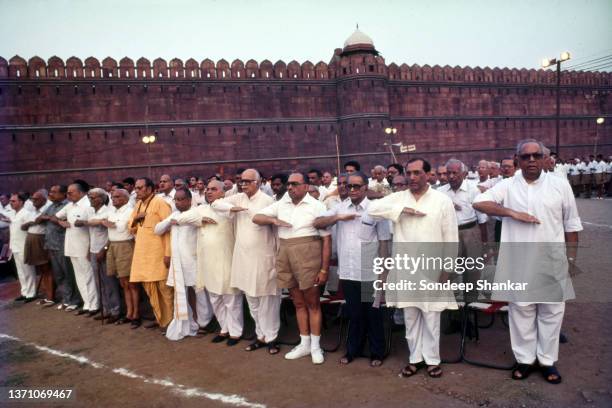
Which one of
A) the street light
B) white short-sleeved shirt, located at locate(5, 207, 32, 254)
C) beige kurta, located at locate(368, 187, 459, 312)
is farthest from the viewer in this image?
the street light

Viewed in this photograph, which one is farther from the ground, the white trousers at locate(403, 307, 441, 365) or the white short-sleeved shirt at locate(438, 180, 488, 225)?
the white short-sleeved shirt at locate(438, 180, 488, 225)

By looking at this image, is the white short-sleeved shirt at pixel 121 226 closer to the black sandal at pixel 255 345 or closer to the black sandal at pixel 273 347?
the black sandal at pixel 255 345

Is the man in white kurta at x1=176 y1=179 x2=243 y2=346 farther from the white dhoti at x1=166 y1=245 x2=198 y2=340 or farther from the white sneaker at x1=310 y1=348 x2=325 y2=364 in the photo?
the white sneaker at x1=310 y1=348 x2=325 y2=364

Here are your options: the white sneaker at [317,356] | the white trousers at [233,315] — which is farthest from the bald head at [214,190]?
the white sneaker at [317,356]

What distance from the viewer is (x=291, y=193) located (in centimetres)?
361

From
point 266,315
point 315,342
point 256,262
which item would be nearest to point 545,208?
point 315,342

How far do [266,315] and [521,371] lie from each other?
2.20 meters

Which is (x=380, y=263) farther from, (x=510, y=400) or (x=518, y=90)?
(x=518, y=90)

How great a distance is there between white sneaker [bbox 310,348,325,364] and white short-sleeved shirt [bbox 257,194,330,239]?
102cm

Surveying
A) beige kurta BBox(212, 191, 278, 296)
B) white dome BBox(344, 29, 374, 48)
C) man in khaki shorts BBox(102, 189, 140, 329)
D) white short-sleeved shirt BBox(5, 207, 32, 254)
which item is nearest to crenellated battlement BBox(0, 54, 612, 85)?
white dome BBox(344, 29, 374, 48)

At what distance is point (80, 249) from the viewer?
551cm

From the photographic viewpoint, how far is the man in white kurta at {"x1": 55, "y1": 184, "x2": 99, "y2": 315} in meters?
5.51

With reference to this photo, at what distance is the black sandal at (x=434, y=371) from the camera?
3.10m

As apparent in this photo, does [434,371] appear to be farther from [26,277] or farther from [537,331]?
[26,277]
